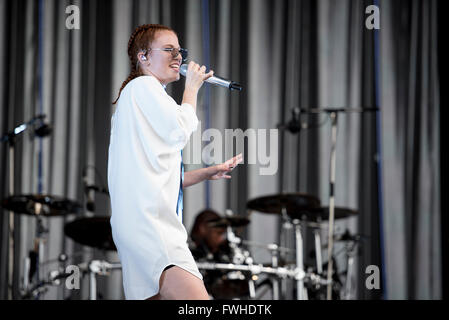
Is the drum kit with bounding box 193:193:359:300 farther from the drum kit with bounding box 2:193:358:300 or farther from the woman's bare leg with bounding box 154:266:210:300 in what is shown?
the woman's bare leg with bounding box 154:266:210:300

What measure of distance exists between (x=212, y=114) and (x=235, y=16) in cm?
86

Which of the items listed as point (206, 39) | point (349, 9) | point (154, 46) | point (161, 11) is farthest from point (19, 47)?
point (154, 46)

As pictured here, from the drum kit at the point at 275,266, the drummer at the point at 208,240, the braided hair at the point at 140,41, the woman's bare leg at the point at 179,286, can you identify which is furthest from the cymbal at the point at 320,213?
the woman's bare leg at the point at 179,286

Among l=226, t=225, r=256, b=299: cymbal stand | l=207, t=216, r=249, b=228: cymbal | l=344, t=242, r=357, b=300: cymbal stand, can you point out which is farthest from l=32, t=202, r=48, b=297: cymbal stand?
l=344, t=242, r=357, b=300: cymbal stand

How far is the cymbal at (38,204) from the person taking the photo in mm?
3863

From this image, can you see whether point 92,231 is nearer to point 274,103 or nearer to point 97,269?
point 97,269

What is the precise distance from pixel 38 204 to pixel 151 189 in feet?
8.33

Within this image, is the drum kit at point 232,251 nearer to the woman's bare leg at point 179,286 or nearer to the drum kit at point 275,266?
the drum kit at point 275,266

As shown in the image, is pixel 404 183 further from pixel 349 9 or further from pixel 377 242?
pixel 349 9

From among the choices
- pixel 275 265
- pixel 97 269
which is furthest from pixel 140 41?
pixel 275 265

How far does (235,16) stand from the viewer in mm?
5434

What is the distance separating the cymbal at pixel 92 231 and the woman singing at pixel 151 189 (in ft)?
6.63

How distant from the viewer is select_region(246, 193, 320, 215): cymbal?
4086 mm

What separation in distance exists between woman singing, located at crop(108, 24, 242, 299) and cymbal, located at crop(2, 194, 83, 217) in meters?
2.18
